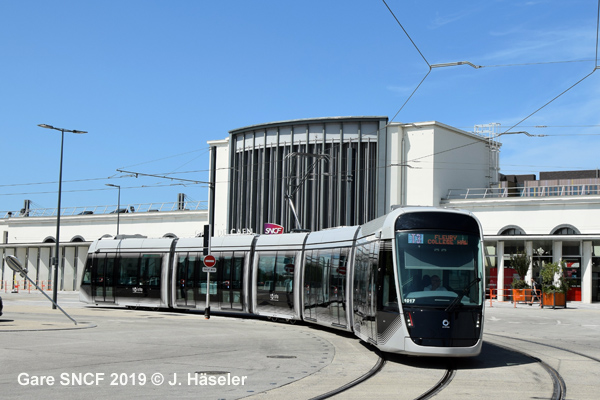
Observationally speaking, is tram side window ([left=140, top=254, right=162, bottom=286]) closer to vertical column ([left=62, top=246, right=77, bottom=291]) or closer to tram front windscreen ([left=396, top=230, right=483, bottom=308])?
tram front windscreen ([left=396, top=230, right=483, bottom=308])

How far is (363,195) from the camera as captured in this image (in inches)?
2202

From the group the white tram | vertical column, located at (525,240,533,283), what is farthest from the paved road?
vertical column, located at (525,240,533,283)

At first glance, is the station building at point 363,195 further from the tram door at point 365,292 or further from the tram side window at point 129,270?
the tram door at point 365,292

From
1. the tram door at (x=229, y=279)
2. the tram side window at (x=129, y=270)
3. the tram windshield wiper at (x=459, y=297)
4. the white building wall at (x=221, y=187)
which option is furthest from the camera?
the white building wall at (x=221, y=187)

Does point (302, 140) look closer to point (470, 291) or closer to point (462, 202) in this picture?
point (462, 202)

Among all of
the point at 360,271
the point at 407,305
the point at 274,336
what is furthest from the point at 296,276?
the point at 407,305

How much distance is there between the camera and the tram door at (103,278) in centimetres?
3359

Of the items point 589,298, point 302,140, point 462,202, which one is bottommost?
point 589,298

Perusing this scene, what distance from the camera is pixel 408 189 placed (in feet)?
178

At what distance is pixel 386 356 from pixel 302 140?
44255 mm

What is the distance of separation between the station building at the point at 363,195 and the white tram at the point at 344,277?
1248cm

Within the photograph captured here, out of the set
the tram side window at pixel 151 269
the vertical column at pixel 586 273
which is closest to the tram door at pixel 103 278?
the tram side window at pixel 151 269

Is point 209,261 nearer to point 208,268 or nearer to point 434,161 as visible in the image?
point 208,268

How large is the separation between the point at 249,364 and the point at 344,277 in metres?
6.19
